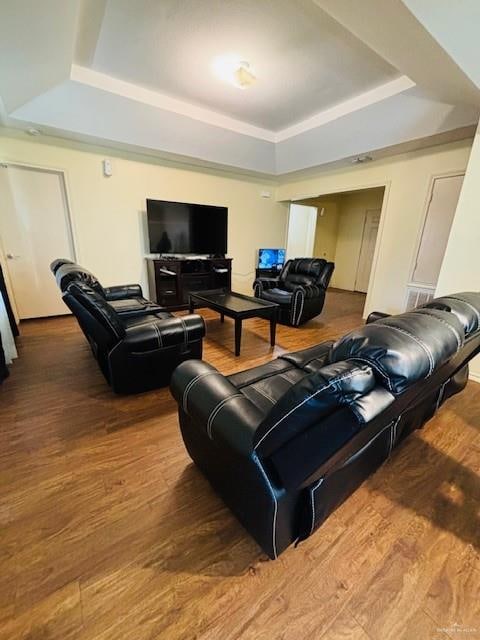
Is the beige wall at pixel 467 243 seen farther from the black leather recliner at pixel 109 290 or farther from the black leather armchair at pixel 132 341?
the black leather recliner at pixel 109 290

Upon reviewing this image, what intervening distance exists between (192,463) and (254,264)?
4734mm

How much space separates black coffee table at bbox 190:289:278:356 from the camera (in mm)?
2734

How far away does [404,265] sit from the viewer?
3912 mm

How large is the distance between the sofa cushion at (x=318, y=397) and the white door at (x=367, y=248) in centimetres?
659

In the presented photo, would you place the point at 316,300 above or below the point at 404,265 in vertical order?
below

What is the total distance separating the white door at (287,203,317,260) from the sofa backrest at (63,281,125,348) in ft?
17.4

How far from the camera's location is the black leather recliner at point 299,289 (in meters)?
3.70

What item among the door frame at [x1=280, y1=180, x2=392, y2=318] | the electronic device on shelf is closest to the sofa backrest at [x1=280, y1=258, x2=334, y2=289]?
the door frame at [x1=280, y1=180, x2=392, y2=318]

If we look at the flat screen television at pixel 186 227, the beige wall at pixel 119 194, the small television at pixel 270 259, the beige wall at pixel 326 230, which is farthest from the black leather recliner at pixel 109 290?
the beige wall at pixel 326 230

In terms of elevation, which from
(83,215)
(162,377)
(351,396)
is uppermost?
(83,215)

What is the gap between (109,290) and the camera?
10.9ft

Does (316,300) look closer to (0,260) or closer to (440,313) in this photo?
(440,313)

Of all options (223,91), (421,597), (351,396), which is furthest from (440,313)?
(223,91)

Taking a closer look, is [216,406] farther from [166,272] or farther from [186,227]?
[186,227]
